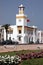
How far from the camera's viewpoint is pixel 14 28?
7506cm

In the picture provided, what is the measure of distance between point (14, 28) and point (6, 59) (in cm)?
6192

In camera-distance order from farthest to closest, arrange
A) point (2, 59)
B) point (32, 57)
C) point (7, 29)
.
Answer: point (7, 29) < point (32, 57) < point (2, 59)

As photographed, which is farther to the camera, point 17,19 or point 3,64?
point 17,19

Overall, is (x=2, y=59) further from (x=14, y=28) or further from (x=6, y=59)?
(x=14, y=28)

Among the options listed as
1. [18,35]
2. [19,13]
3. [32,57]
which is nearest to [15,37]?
[18,35]

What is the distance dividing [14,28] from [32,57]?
193 feet

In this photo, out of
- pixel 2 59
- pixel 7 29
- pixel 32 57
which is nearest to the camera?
pixel 2 59

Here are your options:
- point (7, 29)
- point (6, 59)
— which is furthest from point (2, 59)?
point (7, 29)

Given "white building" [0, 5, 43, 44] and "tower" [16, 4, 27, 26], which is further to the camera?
"tower" [16, 4, 27, 26]

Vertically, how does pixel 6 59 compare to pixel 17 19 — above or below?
below

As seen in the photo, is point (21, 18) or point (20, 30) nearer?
point (21, 18)

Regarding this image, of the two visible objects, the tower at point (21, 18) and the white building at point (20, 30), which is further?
the tower at point (21, 18)

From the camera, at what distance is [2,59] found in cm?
1317

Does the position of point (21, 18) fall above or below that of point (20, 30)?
above
